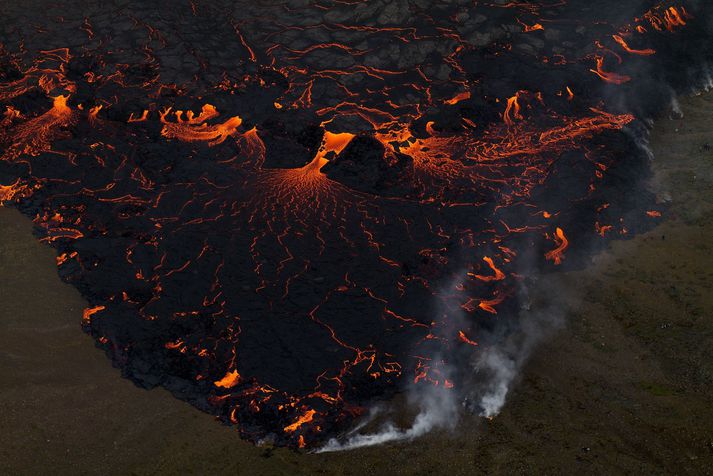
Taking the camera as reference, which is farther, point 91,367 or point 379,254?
point 379,254

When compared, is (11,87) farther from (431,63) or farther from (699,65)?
(699,65)

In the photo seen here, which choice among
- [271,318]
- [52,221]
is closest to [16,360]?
[52,221]

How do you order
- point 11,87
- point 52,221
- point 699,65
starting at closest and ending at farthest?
point 52,221 < point 11,87 < point 699,65

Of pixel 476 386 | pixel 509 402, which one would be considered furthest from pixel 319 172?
pixel 509 402

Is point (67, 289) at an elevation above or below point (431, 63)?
below

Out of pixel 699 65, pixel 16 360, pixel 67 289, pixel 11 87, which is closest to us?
pixel 16 360

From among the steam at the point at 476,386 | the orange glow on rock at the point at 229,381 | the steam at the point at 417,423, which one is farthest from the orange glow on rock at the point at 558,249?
the orange glow on rock at the point at 229,381

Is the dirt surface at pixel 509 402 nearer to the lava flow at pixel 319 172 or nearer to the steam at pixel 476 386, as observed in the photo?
the steam at pixel 476 386
